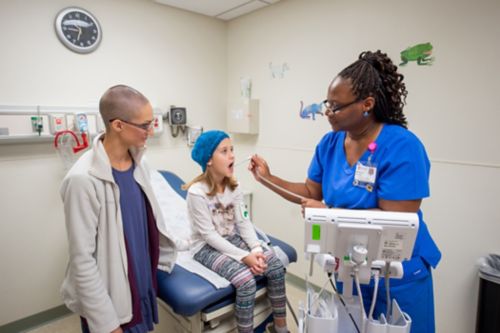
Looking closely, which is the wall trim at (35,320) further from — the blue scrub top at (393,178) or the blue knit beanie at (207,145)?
the blue scrub top at (393,178)

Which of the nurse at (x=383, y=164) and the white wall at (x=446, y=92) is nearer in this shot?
the nurse at (x=383, y=164)

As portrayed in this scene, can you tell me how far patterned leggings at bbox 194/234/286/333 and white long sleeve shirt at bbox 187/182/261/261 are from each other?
38 millimetres

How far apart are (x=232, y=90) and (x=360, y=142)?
7.01 ft

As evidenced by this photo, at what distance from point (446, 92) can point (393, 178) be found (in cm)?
105

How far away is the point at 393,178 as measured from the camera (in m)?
1.01

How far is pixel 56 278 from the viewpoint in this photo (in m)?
2.22

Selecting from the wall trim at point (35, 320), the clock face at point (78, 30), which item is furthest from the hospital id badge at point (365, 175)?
the wall trim at point (35, 320)

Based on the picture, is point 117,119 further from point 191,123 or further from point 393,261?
point 191,123

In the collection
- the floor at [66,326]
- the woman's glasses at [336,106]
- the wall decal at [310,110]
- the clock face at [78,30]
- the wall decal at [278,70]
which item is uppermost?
the clock face at [78,30]

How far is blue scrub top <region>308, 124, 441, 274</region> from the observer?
0.99 m

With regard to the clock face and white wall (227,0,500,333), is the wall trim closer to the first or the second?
the clock face

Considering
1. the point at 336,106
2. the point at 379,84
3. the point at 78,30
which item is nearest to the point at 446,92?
the point at 379,84

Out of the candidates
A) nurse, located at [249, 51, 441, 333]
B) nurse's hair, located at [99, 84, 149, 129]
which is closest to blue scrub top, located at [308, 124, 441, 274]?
nurse, located at [249, 51, 441, 333]

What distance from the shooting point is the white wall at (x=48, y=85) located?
1958 millimetres
